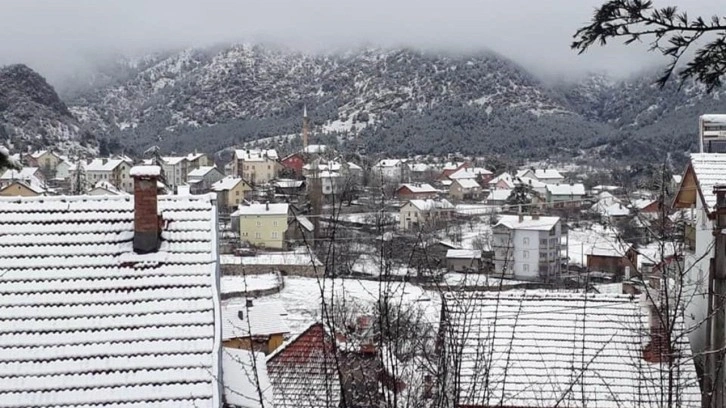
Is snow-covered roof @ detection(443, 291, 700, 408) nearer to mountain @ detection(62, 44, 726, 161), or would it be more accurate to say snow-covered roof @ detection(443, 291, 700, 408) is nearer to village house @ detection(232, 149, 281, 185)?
village house @ detection(232, 149, 281, 185)

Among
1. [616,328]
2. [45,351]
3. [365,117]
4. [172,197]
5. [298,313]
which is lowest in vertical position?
[298,313]

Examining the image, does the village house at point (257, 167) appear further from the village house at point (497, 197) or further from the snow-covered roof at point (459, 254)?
the snow-covered roof at point (459, 254)

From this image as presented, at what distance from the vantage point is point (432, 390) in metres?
3.69

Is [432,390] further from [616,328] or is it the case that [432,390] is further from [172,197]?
[616,328]

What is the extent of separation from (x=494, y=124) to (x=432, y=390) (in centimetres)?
10679

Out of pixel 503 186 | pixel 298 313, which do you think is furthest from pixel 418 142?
pixel 298 313

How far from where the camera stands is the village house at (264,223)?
35.1m

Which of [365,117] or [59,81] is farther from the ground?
[59,81]

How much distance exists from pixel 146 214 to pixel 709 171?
492 centimetres

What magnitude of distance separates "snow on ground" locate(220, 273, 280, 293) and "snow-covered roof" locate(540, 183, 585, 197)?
29.0 metres

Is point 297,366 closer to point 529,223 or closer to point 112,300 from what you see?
point 112,300

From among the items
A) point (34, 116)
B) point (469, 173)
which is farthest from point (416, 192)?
point (34, 116)

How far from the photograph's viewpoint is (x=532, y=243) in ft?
106

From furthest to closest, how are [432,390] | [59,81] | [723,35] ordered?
[59,81]
[432,390]
[723,35]
